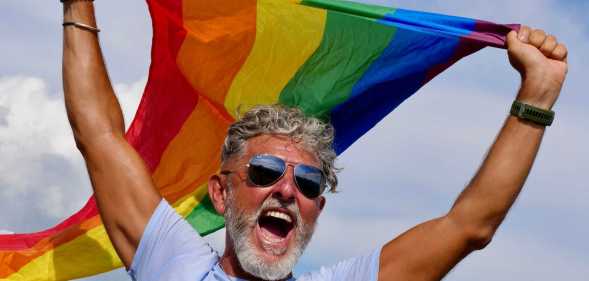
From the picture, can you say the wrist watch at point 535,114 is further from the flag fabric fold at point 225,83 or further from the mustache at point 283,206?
the flag fabric fold at point 225,83

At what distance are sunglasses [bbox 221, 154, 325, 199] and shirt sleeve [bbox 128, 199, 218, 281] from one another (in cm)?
38

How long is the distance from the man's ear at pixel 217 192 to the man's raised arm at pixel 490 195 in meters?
1.04

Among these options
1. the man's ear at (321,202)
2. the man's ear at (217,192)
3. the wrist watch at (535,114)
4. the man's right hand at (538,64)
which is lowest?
the man's ear at (217,192)

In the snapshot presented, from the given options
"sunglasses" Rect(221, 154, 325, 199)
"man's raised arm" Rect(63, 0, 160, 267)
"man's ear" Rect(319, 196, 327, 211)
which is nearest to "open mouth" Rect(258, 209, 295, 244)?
"sunglasses" Rect(221, 154, 325, 199)

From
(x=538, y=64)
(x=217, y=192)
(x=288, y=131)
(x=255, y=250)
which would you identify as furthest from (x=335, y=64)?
(x=538, y=64)

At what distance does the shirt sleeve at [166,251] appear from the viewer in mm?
4203

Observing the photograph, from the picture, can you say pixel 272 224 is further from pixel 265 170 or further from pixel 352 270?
pixel 352 270

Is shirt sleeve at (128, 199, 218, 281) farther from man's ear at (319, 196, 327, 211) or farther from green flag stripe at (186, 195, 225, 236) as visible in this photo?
green flag stripe at (186, 195, 225, 236)

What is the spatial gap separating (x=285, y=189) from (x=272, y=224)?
18 cm

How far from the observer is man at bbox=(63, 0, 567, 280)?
12.1 feet

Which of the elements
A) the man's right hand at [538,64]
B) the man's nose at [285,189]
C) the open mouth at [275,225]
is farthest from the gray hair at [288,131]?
the man's right hand at [538,64]

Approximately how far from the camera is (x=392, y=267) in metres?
3.82

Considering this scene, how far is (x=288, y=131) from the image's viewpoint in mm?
4508

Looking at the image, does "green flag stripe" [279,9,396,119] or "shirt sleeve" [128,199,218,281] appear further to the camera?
"green flag stripe" [279,9,396,119]
